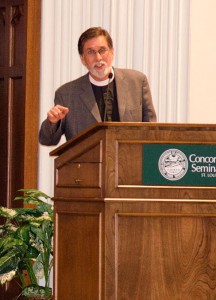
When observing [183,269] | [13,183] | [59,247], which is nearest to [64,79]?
[13,183]

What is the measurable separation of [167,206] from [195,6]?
283 cm

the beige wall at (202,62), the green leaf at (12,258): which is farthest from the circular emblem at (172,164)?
Result: the beige wall at (202,62)

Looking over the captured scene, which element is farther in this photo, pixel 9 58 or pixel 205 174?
pixel 9 58

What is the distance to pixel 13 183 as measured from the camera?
6883 mm

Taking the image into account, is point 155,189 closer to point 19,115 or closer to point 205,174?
point 205,174

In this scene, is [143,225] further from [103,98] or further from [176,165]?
[103,98]

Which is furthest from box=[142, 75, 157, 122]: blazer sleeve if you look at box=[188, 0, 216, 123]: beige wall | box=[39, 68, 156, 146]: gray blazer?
box=[188, 0, 216, 123]: beige wall

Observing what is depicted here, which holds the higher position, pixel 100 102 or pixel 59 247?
pixel 100 102

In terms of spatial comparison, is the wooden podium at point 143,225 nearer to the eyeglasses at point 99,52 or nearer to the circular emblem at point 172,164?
the circular emblem at point 172,164

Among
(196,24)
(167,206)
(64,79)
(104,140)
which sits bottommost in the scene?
(167,206)

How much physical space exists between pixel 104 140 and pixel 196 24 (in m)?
2.71

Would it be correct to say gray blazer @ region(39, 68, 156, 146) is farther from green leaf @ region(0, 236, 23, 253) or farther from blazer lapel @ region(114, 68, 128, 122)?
green leaf @ region(0, 236, 23, 253)

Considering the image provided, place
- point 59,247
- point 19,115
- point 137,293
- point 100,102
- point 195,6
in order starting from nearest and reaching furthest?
point 137,293, point 59,247, point 100,102, point 195,6, point 19,115

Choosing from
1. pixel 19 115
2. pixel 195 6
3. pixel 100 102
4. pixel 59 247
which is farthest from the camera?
Result: pixel 19 115
